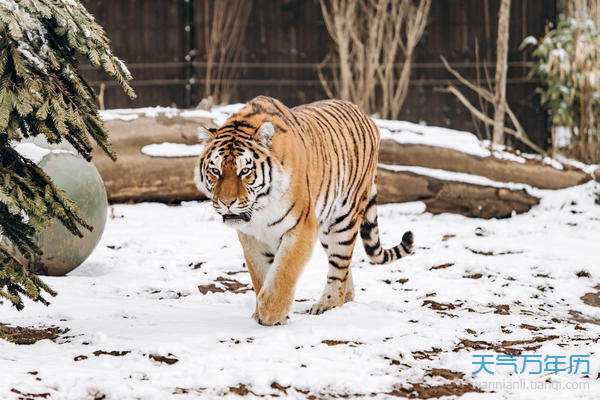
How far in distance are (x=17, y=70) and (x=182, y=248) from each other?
3.52 m

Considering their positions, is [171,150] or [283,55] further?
[283,55]

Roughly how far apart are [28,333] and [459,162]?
506 cm

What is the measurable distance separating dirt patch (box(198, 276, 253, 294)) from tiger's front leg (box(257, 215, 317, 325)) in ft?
4.36

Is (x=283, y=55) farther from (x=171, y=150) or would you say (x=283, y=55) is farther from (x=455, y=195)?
(x=455, y=195)

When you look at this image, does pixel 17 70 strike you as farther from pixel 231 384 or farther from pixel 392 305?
pixel 392 305

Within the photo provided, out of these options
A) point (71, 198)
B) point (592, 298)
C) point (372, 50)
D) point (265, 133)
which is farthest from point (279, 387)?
point (372, 50)

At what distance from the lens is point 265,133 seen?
477 centimetres

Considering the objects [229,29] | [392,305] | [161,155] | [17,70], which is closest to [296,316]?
[392,305]

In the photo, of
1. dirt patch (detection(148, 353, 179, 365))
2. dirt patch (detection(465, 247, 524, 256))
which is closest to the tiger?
dirt patch (detection(148, 353, 179, 365))

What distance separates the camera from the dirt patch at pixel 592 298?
6.09m

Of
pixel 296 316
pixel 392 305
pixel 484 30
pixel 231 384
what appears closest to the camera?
pixel 231 384

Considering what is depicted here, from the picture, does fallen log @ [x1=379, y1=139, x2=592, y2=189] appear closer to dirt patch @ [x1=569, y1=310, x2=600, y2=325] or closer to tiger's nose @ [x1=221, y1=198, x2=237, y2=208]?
dirt patch @ [x1=569, y1=310, x2=600, y2=325]

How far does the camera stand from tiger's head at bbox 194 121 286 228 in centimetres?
468

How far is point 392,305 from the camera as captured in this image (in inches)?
226
